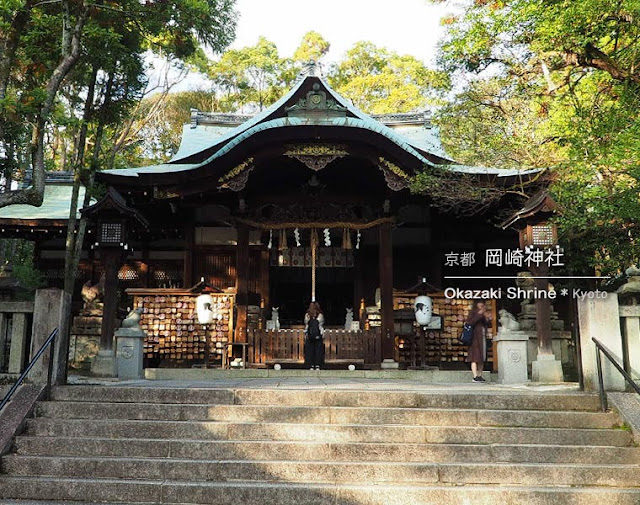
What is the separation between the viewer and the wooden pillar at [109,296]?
10.1 meters

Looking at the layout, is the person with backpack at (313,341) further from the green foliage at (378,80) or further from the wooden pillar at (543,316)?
the green foliage at (378,80)

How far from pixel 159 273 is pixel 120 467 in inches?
405

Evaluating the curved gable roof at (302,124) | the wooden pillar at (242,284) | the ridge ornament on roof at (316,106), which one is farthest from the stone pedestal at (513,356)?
the ridge ornament on roof at (316,106)

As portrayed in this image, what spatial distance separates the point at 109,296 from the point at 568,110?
8.12m

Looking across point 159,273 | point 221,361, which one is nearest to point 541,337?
point 221,361

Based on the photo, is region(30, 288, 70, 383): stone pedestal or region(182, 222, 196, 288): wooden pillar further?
region(182, 222, 196, 288): wooden pillar

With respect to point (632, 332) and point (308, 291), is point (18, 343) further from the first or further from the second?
point (308, 291)

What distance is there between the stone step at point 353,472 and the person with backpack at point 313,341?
19.5 feet

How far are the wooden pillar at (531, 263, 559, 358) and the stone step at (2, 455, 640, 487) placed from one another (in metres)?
4.12

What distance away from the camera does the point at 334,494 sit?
17.6 ft

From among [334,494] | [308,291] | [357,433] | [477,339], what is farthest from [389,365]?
[334,494]

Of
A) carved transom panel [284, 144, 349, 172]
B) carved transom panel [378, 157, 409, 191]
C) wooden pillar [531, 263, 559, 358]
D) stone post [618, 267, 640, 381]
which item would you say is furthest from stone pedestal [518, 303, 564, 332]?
carved transom panel [284, 144, 349, 172]

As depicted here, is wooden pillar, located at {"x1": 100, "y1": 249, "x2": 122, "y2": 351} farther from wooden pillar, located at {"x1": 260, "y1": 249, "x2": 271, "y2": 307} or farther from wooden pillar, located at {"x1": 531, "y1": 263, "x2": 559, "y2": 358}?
wooden pillar, located at {"x1": 531, "y1": 263, "x2": 559, "y2": 358}

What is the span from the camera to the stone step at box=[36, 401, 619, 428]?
6.51 m
